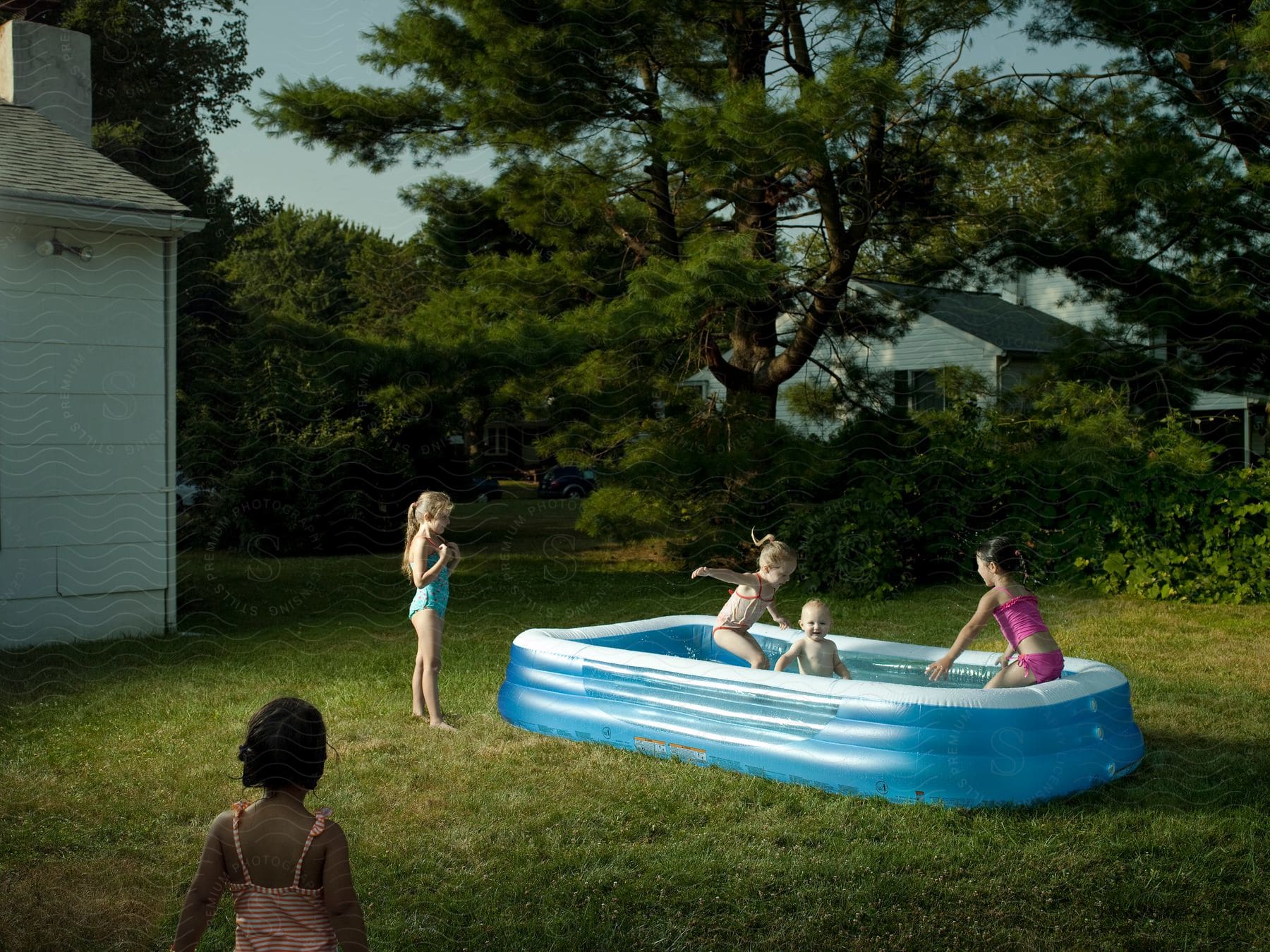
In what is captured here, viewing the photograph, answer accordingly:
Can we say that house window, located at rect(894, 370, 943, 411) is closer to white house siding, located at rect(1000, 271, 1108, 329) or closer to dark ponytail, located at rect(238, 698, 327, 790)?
white house siding, located at rect(1000, 271, 1108, 329)

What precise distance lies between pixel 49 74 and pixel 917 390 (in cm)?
728

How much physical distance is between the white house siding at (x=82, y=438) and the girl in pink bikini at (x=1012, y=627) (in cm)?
518

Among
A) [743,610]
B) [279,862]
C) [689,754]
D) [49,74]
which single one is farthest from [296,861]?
[49,74]

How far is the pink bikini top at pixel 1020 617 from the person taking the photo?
166 inches

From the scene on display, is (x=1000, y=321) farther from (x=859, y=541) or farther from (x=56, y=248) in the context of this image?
(x=56, y=248)

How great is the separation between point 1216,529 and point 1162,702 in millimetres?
3209

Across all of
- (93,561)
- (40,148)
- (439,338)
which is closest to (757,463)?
(439,338)

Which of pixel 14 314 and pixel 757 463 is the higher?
pixel 14 314

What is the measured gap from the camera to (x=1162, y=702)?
5.23 metres

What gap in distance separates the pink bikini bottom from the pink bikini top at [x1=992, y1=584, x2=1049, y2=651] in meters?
0.08

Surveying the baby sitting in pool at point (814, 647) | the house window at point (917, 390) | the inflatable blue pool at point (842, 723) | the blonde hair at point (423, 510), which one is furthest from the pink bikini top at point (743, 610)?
the house window at point (917, 390)

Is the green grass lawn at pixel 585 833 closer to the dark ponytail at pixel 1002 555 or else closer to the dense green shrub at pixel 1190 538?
the dark ponytail at pixel 1002 555

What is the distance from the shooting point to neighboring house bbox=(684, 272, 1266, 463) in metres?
9.81

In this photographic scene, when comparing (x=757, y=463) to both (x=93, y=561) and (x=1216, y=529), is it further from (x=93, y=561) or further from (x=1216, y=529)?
(x=93, y=561)
